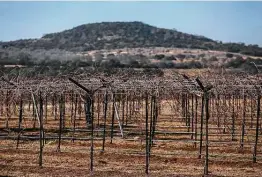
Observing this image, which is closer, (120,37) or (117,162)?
(117,162)

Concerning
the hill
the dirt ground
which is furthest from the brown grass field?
the hill

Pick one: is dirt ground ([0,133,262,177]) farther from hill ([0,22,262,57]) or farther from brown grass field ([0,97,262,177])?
hill ([0,22,262,57])

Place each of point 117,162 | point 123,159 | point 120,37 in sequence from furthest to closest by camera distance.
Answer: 1. point 120,37
2. point 123,159
3. point 117,162

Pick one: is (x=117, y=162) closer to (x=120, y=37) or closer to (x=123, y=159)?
(x=123, y=159)

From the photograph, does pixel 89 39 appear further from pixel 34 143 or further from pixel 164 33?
pixel 34 143

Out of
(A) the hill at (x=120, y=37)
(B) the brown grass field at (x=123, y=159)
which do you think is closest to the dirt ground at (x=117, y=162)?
(B) the brown grass field at (x=123, y=159)

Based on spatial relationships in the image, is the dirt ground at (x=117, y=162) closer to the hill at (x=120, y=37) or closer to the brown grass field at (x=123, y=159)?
the brown grass field at (x=123, y=159)

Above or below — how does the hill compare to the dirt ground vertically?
above

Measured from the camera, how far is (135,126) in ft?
91.0

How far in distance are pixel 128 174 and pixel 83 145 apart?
6244 mm

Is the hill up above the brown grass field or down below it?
above

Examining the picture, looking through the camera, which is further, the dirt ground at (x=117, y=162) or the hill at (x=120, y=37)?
the hill at (x=120, y=37)

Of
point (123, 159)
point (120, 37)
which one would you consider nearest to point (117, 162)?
point (123, 159)

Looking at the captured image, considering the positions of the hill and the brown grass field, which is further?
the hill
